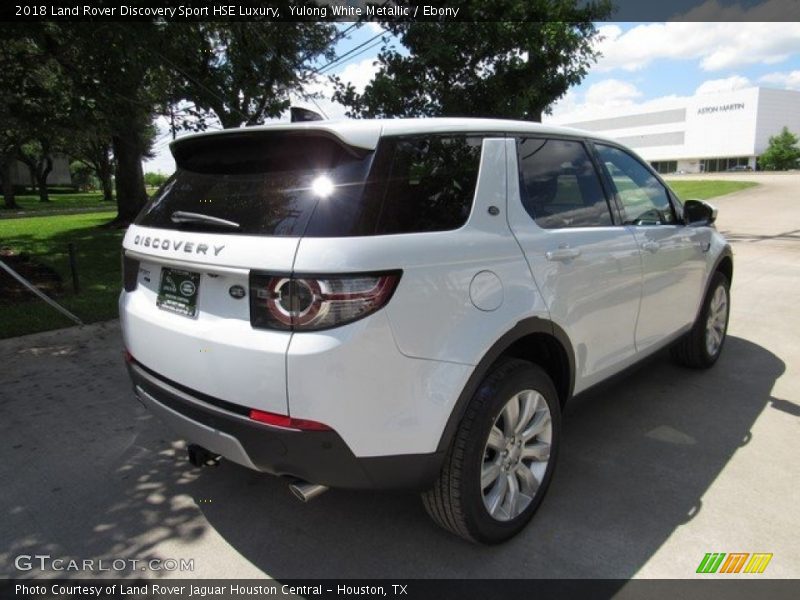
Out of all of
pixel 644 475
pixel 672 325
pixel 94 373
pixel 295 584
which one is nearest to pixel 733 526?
pixel 644 475

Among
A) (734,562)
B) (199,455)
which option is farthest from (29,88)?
(734,562)

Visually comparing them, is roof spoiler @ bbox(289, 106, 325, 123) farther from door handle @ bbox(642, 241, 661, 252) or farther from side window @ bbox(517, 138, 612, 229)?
door handle @ bbox(642, 241, 661, 252)

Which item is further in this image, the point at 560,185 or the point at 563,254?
the point at 560,185

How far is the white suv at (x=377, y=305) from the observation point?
2004 millimetres

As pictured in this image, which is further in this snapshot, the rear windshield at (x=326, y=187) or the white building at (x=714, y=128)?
the white building at (x=714, y=128)

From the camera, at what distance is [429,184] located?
7.62ft

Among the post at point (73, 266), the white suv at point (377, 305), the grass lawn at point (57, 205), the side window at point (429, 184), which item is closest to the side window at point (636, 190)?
the white suv at point (377, 305)

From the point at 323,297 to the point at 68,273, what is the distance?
8.93 meters

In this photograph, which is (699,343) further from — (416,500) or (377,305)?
(377,305)

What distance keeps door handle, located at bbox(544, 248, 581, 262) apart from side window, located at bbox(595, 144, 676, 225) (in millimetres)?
771

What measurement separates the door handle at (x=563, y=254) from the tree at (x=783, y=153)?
305 ft

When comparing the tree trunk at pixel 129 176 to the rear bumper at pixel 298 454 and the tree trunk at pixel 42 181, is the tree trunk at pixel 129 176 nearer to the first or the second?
the rear bumper at pixel 298 454

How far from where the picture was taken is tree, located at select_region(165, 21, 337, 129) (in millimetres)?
8859

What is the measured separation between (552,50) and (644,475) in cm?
843
